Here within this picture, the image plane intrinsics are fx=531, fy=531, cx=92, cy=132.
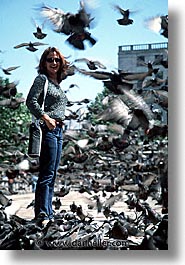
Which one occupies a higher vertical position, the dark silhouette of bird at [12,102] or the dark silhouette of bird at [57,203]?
the dark silhouette of bird at [12,102]

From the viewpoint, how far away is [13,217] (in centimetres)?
183

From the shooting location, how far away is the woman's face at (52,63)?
1832mm

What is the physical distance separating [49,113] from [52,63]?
17 centimetres

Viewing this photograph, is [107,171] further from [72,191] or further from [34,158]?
[34,158]

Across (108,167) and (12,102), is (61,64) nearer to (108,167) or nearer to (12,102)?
(12,102)

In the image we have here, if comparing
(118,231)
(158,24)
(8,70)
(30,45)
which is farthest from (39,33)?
(118,231)

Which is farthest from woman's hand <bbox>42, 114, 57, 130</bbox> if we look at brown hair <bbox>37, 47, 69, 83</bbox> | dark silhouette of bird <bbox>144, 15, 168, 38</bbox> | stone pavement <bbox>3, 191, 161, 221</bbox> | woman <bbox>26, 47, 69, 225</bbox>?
dark silhouette of bird <bbox>144, 15, 168, 38</bbox>

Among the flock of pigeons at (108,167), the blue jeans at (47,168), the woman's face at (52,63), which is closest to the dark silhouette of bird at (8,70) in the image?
the flock of pigeons at (108,167)

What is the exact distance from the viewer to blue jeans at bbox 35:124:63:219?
1.82 m

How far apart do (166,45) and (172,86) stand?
140 mm

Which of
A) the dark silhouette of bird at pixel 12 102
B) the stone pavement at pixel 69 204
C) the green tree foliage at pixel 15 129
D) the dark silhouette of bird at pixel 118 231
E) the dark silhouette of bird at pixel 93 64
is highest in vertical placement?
the dark silhouette of bird at pixel 93 64

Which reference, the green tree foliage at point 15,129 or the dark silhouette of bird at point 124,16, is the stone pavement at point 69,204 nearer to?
the green tree foliage at point 15,129

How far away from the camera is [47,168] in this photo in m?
1.82

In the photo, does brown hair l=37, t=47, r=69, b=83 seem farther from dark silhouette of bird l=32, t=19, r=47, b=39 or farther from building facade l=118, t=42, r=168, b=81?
building facade l=118, t=42, r=168, b=81
